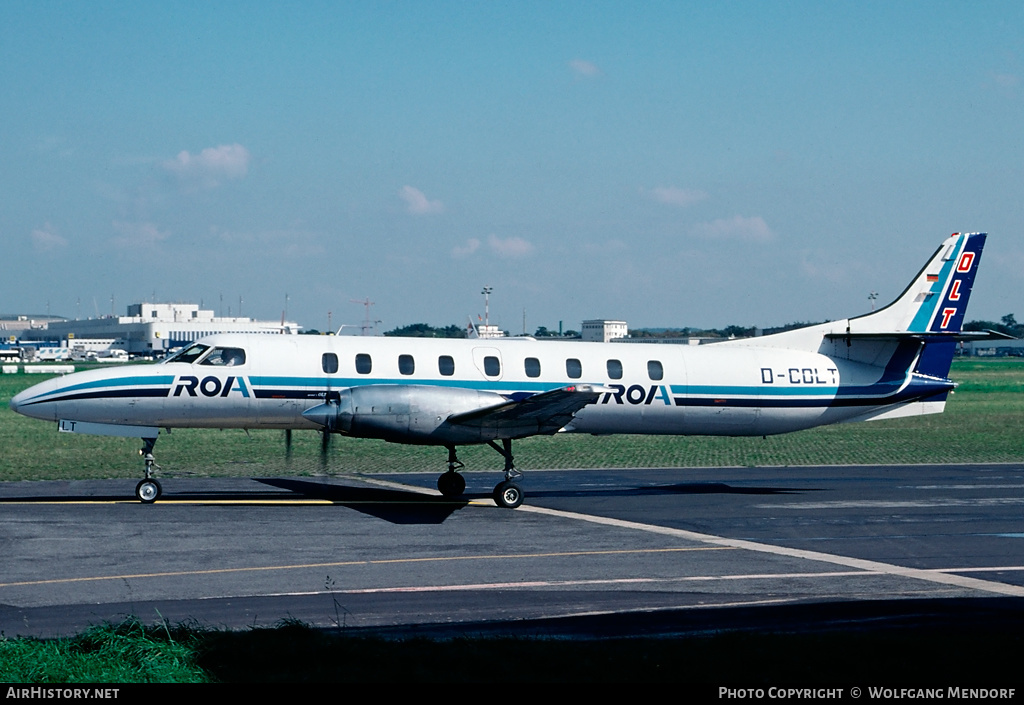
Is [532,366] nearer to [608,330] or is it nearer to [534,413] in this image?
[534,413]

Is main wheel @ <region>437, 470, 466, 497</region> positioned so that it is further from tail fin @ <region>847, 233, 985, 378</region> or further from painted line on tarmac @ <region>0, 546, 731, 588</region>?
tail fin @ <region>847, 233, 985, 378</region>

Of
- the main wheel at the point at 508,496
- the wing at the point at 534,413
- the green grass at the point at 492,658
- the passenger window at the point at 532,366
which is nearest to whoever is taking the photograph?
the green grass at the point at 492,658

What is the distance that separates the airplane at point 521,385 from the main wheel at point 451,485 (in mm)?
30

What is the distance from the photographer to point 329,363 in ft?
76.5

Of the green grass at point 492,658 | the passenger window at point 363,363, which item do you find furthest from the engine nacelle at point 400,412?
the green grass at point 492,658

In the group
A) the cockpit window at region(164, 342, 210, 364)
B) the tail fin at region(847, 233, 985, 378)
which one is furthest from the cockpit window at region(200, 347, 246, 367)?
the tail fin at region(847, 233, 985, 378)

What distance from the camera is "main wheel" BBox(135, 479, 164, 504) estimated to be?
22.4 m

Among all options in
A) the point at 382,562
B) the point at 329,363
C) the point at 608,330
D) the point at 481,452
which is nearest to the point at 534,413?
the point at 329,363

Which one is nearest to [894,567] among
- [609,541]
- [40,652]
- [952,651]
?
[609,541]

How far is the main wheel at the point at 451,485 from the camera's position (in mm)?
24094

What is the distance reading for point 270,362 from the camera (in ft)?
75.9

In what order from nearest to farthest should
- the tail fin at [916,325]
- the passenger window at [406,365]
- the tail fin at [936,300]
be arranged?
1. the passenger window at [406,365]
2. the tail fin at [916,325]
3. the tail fin at [936,300]

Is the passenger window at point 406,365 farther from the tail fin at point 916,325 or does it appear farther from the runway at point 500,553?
the tail fin at point 916,325

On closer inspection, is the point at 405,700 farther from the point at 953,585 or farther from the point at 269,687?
the point at 953,585
